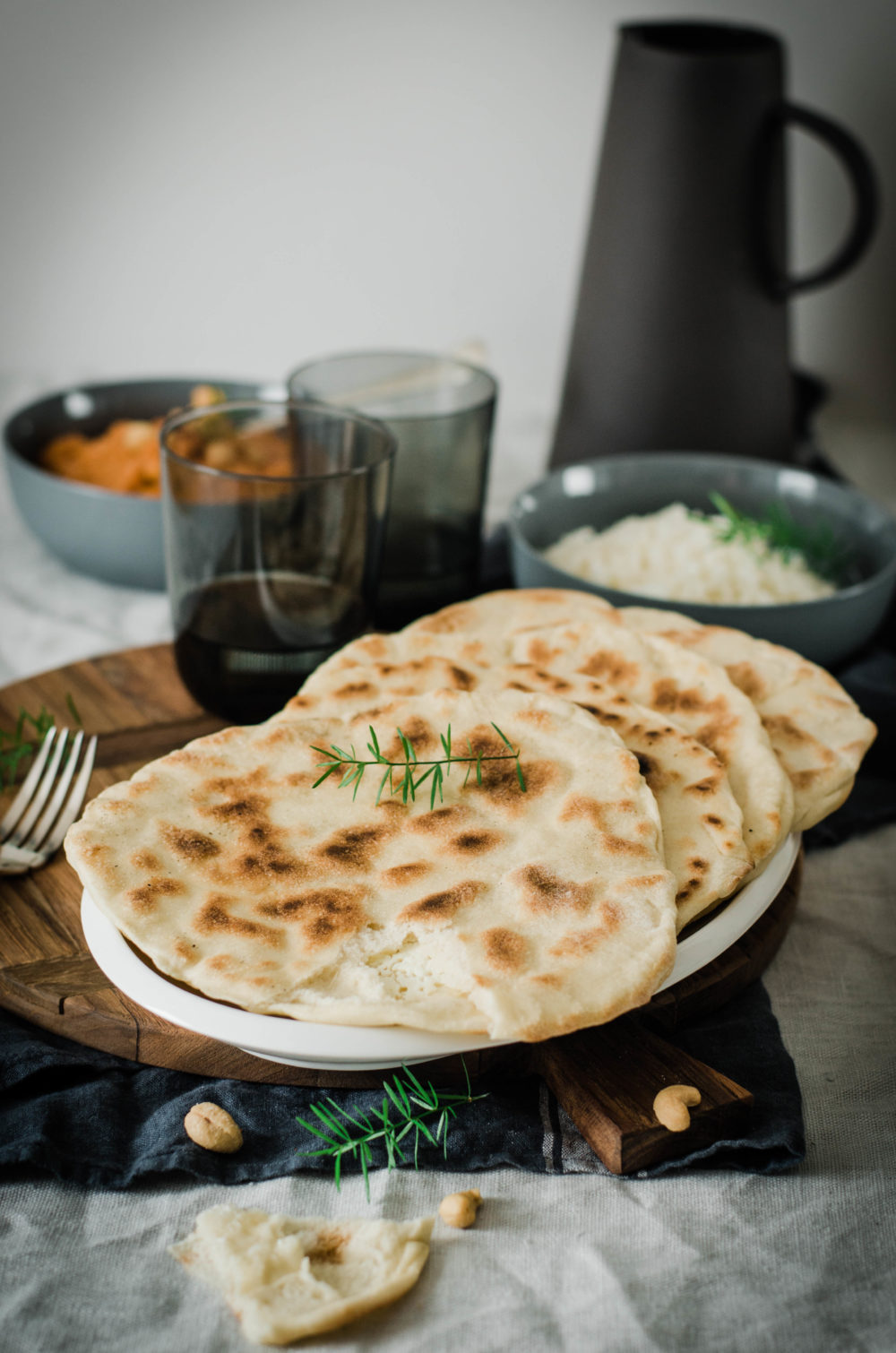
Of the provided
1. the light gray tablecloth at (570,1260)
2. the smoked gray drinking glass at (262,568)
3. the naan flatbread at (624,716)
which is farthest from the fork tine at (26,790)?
the light gray tablecloth at (570,1260)

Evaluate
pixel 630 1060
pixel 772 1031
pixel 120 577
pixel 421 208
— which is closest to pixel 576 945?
pixel 630 1060

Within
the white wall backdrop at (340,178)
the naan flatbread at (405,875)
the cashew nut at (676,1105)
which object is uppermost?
the white wall backdrop at (340,178)

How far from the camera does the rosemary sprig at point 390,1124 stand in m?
1.11

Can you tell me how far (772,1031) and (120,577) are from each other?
4.61 ft

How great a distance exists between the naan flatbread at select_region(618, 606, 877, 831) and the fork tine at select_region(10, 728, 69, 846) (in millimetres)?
740

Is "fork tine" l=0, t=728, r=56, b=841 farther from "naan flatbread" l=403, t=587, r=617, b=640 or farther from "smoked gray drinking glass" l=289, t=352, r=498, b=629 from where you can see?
"smoked gray drinking glass" l=289, t=352, r=498, b=629

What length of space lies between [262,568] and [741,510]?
2.93 feet

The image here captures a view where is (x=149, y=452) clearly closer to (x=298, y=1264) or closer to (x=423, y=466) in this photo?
(x=423, y=466)

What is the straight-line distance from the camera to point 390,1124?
1113mm

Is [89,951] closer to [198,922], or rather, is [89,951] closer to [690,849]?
[198,922]

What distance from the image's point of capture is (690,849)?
1.19 m

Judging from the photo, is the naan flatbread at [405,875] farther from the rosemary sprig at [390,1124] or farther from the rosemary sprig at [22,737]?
the rosemary sprig at [22,737]

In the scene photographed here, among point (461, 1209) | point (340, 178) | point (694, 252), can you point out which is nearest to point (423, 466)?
point (694, 252)

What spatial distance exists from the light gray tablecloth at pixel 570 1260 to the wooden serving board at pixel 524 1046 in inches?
2.4
